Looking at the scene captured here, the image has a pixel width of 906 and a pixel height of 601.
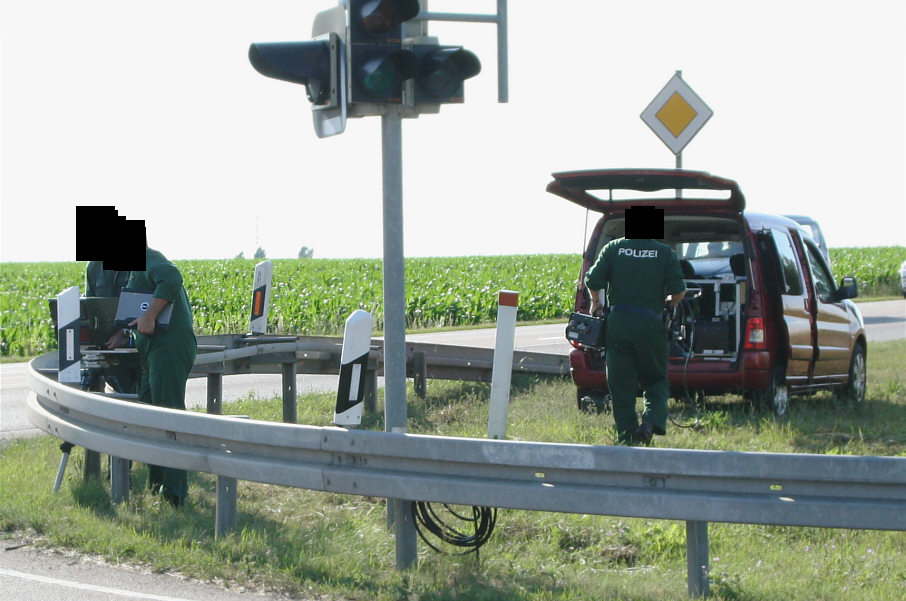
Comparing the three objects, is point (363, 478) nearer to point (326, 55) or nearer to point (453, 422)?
point (326, 55)

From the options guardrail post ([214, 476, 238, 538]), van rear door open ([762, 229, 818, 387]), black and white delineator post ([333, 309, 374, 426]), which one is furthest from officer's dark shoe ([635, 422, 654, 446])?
guardrail post ([214, 476, 238, 538])

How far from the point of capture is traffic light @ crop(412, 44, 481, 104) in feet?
21.6

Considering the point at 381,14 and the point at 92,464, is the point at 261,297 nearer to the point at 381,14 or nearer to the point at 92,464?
the point at 92,464

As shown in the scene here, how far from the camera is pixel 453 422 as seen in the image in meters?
11.5

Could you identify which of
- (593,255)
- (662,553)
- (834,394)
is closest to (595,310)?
(593,255)

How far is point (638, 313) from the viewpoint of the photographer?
8.77 metres

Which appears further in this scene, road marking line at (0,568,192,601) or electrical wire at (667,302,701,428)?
electrical wire at (667,302,701,428)

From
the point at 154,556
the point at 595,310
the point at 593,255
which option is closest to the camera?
the point at 154,556

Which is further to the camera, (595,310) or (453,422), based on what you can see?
(453,422)

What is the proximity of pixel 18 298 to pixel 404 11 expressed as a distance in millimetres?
24577

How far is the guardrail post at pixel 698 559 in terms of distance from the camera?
544 cm

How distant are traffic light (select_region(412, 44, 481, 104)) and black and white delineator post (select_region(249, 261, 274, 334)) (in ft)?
19.7

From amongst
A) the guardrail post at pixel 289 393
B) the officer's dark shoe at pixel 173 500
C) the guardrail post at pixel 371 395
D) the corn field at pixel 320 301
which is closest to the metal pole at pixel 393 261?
the officer's dark shoe at pixel 173 500

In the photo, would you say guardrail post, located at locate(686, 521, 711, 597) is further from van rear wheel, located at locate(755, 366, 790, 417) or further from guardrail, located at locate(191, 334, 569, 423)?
guardrail, located at locate(191, 334, 569, 423)
